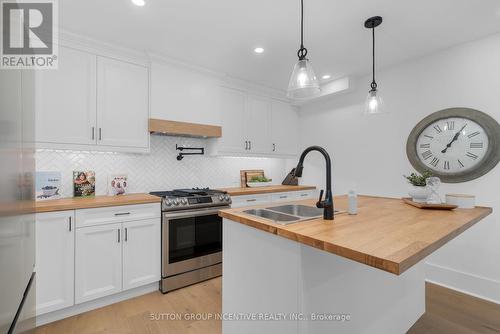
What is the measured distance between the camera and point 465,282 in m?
2.45

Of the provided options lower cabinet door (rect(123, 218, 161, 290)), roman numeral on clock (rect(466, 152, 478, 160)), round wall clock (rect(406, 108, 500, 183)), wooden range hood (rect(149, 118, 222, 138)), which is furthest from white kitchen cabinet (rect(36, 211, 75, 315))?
roman numeral on clock (rect(466, 152, 478, 160))

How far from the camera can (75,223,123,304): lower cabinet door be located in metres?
2.03

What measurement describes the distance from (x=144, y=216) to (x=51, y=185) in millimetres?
960

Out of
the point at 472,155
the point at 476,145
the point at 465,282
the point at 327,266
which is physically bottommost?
the point at 465,282

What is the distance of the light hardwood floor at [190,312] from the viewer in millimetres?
1878

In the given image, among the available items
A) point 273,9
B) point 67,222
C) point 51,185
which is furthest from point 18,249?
point 273,9

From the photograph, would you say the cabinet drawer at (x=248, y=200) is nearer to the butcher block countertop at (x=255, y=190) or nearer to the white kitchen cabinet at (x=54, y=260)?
the butcher block countertop at (x=255, y=190)

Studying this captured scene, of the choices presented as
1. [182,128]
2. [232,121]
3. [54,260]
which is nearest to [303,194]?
[232,121]

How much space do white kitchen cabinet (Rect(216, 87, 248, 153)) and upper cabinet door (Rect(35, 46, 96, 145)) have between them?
1514 mm

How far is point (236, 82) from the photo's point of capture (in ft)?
11.3

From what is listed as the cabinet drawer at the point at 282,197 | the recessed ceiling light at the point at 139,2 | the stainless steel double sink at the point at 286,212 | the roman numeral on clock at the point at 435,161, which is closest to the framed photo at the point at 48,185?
the recessed ceiling light at the point at 139,2

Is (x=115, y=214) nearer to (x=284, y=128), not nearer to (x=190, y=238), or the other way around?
(x=190, y=238)

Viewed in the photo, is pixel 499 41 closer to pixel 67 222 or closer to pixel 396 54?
pixel 396 54
